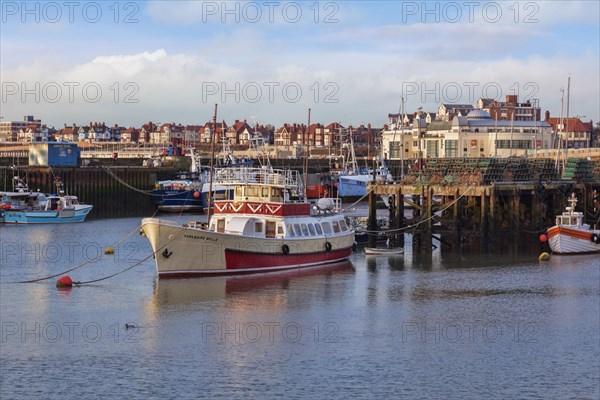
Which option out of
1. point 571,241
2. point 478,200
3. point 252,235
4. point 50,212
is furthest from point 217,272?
point 50,212

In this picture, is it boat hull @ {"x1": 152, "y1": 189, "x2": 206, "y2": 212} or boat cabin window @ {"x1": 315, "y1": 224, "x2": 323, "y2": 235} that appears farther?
boat hull @ {"x1": 152, "y1": 189, "x2": 206, "y2": 212}

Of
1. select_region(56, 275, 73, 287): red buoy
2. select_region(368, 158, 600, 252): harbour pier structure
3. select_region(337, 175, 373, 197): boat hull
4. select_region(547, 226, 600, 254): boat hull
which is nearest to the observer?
select_region(56, 275, 73, 287): red buoy

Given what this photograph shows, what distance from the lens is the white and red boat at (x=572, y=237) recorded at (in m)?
62.3

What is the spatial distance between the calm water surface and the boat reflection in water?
94 millimetres

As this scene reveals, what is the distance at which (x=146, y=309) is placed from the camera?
144 ft

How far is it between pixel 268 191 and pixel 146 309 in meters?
13.5

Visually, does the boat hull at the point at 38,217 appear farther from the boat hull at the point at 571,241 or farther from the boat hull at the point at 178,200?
the boat hull at the point at 571,241

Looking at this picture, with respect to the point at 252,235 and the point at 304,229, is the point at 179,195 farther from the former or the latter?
the point at 252,235

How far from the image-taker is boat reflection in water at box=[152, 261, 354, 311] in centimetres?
4659

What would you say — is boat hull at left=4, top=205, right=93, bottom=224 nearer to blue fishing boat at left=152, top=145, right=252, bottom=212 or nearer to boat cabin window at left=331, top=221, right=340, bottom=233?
blue fishing boat at left=152, top=145, right=252, bottom=212

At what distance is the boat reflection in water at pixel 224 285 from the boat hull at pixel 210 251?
0.49 metres

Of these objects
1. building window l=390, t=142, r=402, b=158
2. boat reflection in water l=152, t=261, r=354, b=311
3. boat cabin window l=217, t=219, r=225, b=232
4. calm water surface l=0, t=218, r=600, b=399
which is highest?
building window l=390, t=142, r=402, b=158

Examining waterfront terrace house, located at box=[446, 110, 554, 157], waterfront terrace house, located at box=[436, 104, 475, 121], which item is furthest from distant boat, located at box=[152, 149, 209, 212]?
waterfront terrace house, located at box=[436, 104, 475, 121]

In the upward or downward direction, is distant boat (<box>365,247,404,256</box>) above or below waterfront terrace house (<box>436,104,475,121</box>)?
below
